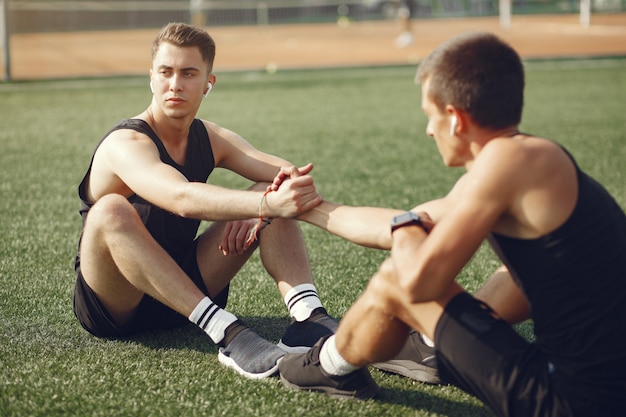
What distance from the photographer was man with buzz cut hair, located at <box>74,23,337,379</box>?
3.85 m

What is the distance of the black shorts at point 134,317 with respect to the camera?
427cm

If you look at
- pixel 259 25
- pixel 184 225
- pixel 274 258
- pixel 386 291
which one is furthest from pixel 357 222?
pixel 259 25

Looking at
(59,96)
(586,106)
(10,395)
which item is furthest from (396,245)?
(59,96)

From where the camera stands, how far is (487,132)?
301cm

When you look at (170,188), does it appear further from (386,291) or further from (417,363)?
(417,363)

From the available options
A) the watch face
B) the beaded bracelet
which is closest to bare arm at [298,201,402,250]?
the beaded bracelet

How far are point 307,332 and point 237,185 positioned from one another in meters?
4.70

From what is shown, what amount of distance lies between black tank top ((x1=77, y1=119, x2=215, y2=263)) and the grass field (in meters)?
0.51

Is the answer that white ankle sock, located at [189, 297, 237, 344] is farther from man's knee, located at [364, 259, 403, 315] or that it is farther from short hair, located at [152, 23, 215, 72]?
short hair, located at [152, 23, 215, 72]

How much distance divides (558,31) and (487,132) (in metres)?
31.6

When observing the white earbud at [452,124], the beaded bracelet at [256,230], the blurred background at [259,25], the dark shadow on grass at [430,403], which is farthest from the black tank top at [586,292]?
the blurred background at [259,25]

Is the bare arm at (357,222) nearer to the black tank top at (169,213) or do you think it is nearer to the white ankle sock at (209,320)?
the white ankle sock at (209,320)

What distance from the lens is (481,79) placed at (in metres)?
2.93

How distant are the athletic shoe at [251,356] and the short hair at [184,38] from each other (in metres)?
1.52
